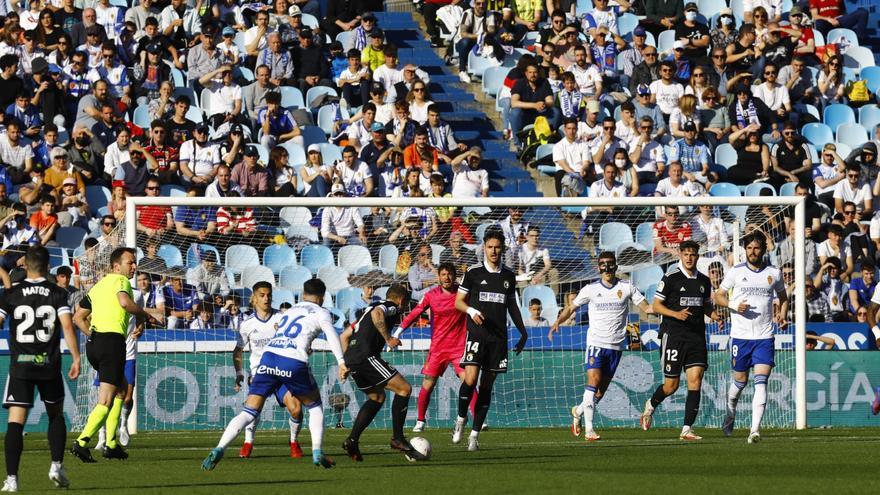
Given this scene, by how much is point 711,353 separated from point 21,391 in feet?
36.2

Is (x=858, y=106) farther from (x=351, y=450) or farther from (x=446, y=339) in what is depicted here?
(x=351, y=450)

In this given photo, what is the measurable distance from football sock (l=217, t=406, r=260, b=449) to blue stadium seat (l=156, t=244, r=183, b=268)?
760 cm

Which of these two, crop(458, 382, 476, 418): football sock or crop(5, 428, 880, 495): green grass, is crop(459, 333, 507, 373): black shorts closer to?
crop(458, 382, 476, 418): football sock

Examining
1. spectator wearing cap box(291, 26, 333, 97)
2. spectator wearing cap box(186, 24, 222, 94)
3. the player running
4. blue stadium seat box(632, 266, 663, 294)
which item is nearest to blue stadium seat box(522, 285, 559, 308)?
blue stadium seat box(632, 266, 663, 294)

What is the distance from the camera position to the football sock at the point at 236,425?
39.7 feet

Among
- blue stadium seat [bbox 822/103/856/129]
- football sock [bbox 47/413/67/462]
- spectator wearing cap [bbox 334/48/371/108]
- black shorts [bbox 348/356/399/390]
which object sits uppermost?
spectator wearing cap [bbox 334/48/371/108]

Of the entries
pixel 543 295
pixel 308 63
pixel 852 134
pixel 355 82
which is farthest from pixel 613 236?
pixel 852 134

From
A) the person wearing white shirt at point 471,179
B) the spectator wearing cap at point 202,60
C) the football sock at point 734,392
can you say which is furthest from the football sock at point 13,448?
the spectator wearing cap at point 202,60

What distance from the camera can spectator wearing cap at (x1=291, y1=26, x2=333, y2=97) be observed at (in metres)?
25.7

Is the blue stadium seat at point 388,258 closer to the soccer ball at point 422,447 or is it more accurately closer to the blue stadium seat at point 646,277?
the blue stadium seat at point 646,277

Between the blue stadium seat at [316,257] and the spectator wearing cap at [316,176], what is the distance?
206 centimetres

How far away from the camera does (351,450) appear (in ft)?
45.4

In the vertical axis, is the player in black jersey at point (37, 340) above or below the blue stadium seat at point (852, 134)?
below

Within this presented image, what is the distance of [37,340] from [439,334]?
733cm
